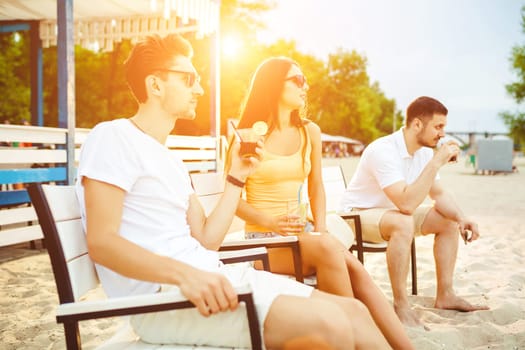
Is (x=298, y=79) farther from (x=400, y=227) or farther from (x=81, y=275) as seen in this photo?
(x=81, y=275)

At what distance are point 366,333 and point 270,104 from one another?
1.87 m

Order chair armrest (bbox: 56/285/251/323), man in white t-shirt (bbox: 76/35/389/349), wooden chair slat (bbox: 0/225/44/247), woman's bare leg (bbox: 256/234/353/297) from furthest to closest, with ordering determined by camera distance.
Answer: wooden chair slat (bbox: 0/225/44/247) < woman's bare leg (bbox: 256/234/353/297) < man in white t-shirt (bbox: 76/35/389/349) < chair armrest (bbox: 56/285/251/323)

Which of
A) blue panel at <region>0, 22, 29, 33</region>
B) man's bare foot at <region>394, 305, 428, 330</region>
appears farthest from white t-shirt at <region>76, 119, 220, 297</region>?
blue panel at <region>0, 22, 29, 33</region>

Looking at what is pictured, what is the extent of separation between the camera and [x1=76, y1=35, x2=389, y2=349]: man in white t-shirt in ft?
5.05

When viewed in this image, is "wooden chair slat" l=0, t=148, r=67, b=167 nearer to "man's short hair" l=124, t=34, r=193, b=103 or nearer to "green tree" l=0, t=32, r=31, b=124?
"man's short hair" l=124, t=34, r=193, b=103

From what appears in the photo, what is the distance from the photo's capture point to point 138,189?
1.71m

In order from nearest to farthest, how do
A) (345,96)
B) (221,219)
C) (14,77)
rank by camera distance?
(221,219) < (14,77) < (345,96)

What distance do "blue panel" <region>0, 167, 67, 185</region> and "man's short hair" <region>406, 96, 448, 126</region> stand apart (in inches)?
172

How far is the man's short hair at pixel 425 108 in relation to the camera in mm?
3902

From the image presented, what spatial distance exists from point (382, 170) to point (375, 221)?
0.40m

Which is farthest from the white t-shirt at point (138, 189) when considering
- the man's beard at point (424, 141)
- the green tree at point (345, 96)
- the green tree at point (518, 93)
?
the green tree at point (345, 96)

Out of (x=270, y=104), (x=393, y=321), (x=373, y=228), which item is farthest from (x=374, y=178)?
(x=393, y=321)

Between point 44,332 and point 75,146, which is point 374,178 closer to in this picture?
point 44,332

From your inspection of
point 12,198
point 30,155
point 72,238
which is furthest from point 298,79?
point 12,198
